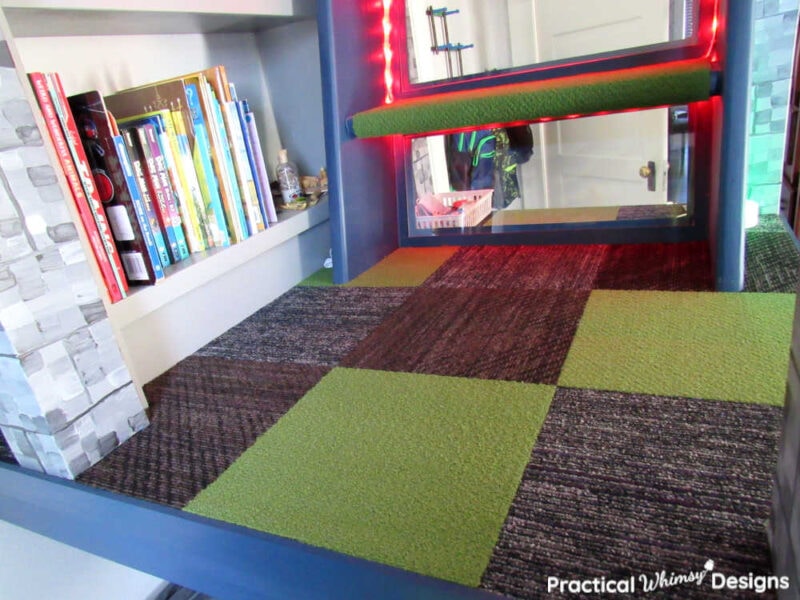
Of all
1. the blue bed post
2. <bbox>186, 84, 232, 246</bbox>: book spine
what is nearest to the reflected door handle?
the blue bed post

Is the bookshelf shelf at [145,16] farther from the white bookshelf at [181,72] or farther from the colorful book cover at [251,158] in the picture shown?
the colorful book cover at [251,158]

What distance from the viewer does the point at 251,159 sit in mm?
1294

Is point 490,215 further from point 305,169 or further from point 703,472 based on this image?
point 703,472

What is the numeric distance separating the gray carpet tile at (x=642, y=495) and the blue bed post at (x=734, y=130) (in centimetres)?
41

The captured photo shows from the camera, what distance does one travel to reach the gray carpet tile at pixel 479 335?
3.00ft

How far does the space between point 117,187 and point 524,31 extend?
1.02 metres

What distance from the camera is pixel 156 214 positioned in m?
1.10

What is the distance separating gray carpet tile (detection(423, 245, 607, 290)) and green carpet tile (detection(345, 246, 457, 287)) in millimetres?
30

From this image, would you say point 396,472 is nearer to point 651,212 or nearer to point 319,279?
point 319,279

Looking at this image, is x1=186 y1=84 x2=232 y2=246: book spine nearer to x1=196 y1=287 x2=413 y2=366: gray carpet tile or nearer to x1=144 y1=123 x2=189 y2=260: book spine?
x1=144 y1=123 x2=189 y2=260: book spine

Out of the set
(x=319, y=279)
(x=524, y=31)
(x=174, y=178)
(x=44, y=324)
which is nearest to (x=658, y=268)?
(x=524, y=31)

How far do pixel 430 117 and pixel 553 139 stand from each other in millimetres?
379

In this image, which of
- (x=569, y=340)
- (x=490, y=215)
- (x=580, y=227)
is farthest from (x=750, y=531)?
(x=490, y=215)

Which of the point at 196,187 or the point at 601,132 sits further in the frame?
the point at 601,132
